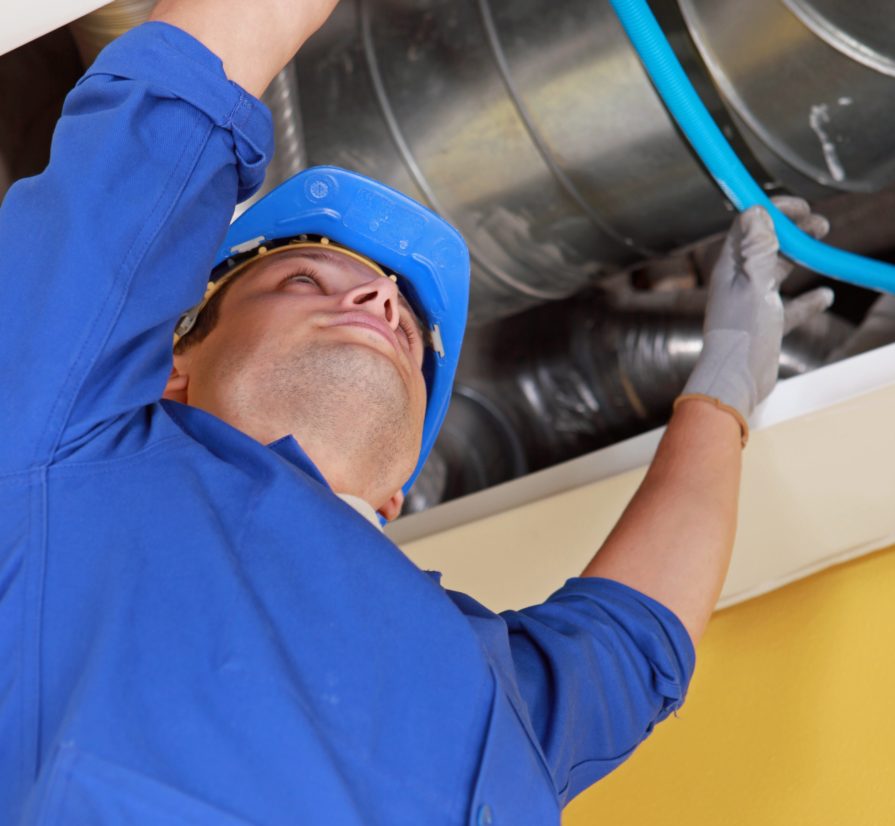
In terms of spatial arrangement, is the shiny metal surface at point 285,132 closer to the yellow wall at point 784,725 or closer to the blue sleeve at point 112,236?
the blue sleeve at point 112,236

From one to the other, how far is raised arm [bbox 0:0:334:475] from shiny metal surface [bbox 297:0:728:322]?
1.96ft

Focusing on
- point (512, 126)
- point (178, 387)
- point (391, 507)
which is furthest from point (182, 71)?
point (512, 126)

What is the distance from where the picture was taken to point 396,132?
4.14ft

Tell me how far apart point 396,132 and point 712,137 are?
39cm

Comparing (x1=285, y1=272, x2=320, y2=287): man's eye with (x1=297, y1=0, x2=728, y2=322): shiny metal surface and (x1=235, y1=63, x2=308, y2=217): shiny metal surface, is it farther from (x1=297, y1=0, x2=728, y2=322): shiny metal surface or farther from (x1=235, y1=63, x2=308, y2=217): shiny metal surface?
(x1=297, y1=0, x2=728, y2=322): shiny metal surface

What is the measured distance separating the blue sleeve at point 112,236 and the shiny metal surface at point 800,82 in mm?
646

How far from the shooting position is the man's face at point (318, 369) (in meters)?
0.84

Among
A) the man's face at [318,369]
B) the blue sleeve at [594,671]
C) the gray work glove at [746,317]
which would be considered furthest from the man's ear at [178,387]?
the gray work glove at [746,317]

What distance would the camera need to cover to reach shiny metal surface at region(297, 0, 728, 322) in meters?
1.17

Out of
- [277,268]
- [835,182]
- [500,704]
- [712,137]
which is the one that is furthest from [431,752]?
[835,182]

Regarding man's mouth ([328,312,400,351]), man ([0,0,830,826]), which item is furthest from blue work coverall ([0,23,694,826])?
man's mouth ([328,312,400,351])

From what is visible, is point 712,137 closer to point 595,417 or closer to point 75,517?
point 595,417

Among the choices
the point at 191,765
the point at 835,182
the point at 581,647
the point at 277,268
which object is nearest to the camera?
the point at 191,765

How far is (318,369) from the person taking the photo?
0.84m
